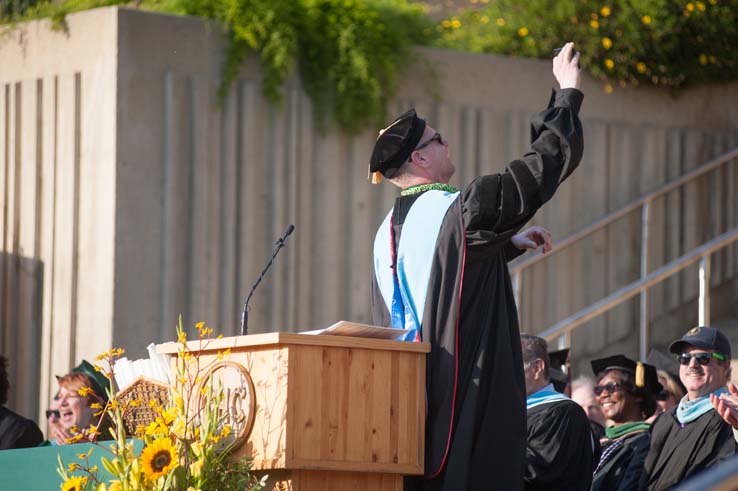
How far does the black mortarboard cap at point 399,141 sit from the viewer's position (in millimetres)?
5254

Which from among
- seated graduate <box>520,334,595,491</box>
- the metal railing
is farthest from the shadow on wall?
seated graduate <box>520,334,595,491</box>

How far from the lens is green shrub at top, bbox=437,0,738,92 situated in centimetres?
A: 1149

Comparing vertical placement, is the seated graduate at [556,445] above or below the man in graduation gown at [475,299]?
below

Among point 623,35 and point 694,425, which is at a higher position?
point 623,35

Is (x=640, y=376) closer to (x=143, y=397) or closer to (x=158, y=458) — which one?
(x=143, y=397)

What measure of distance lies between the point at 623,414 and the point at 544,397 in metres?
0.99

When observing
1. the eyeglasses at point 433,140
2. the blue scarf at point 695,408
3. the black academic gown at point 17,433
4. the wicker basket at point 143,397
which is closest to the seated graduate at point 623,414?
the blue scarf at point 695,408

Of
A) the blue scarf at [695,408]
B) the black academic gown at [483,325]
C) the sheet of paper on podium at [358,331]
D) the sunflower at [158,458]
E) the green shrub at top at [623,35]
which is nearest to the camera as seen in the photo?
the sunflower at [158,458]

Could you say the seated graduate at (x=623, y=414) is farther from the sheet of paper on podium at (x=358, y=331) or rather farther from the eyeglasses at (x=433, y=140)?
the sheet of paper on podium at (x=358, y=331)

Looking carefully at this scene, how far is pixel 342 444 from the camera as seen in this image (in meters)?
4.45

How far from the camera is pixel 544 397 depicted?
262 inches

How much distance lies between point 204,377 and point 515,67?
719 cm

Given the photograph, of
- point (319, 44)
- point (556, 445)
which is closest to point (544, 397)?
point (556, 445)

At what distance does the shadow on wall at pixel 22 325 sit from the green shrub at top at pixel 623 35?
12.4ft
